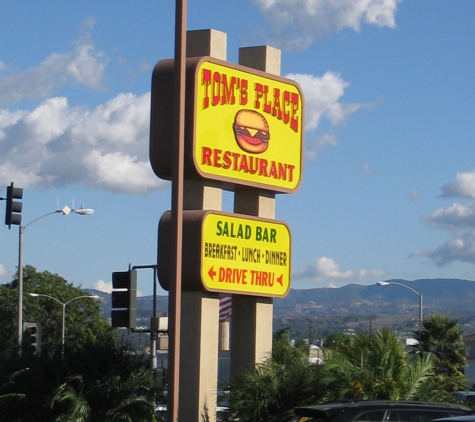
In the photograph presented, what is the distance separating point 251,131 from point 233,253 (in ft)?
8.05

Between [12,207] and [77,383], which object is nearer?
[77,383]

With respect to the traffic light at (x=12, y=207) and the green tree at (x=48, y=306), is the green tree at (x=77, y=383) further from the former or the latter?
the green tree at (x=48, y=306)

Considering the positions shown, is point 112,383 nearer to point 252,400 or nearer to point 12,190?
point 252,400

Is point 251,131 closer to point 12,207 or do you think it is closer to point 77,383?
point 77,383

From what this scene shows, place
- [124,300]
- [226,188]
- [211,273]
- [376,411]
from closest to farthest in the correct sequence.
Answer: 1. [376,411]
2. [124,300]
3. [211,273]
4. [226,188]

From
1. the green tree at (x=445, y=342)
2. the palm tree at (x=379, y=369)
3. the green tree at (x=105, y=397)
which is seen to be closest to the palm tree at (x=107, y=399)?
the green tree at (x=105, y=397)

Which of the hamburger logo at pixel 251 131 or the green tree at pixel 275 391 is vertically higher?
the hamburger logo at pixel 251 131

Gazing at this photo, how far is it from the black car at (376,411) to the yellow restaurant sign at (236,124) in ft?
18.8

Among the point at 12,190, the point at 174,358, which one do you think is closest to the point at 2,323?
the point at 12,190

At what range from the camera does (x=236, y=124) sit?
57.7 ft

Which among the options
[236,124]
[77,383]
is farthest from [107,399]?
[236,124]

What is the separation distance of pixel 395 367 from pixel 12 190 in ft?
41.4

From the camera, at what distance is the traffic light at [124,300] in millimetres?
15500

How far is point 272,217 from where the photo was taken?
1850 centimetres
